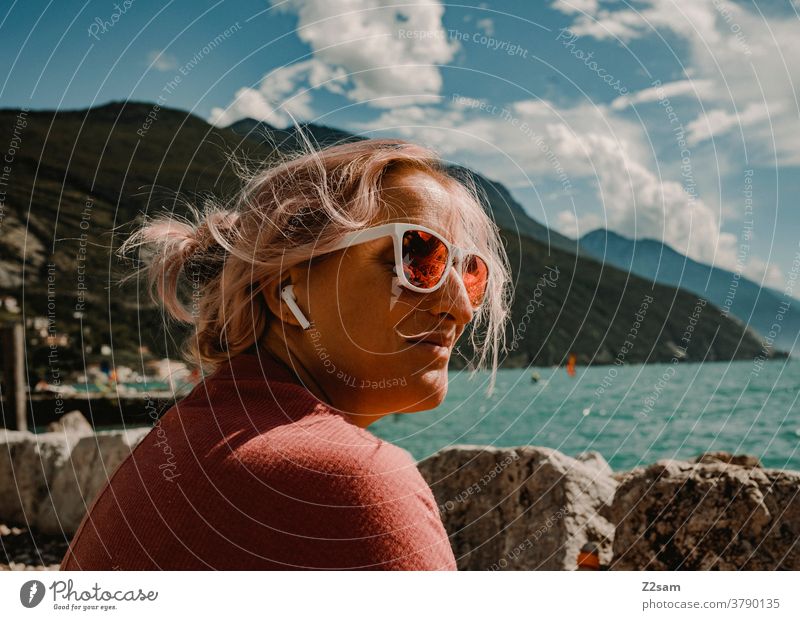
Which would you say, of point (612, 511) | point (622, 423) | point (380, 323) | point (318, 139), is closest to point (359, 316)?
point (380, 323)

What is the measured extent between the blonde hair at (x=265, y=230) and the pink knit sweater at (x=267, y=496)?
11.0 inches

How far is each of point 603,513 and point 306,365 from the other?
3062 mm

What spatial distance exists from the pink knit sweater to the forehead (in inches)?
20.0

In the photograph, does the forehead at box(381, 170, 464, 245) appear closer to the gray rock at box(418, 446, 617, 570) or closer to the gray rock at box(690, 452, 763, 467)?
the gray rock at box(690, 452, 763, 467)

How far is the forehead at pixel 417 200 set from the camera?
171cm

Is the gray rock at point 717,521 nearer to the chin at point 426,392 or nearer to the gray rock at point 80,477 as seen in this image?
the chin at point 426,392

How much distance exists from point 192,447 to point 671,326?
234 ft

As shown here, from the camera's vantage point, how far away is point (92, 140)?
47.0 m

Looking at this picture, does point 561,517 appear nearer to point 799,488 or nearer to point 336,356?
point 799,488

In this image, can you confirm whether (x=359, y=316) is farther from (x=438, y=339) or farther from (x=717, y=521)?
(x=717, y=521)

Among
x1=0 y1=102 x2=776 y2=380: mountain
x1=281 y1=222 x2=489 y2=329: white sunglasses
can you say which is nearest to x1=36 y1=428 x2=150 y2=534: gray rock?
x1=281 y1=222 x2=489 y2=329: white sunglasses

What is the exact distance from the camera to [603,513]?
4152 millimetres

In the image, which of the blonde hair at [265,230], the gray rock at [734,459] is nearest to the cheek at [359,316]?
the blonde hair at [265,230]
